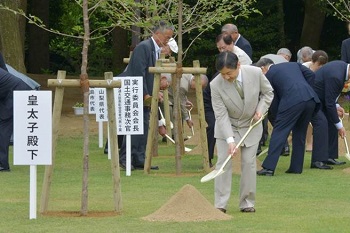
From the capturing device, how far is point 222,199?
38.4 feet

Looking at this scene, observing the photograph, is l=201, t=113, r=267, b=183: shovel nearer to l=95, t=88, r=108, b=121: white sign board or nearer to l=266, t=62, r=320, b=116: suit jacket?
l=266, t=62, r=320, b=116: suit jacket

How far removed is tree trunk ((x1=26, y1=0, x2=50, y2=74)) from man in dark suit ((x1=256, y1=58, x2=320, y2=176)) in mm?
23160

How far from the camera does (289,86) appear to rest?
52.4 feet

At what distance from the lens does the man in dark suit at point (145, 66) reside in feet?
53.4

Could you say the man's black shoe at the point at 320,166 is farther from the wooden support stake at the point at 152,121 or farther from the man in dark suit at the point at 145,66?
the wooden support stake at the point at 152,121

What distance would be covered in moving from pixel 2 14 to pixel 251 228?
1570cm

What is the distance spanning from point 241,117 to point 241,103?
0.51ft

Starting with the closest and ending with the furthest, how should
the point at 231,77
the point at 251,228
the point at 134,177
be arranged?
the point at 251,228, the point at 231,77, the point at 134,177

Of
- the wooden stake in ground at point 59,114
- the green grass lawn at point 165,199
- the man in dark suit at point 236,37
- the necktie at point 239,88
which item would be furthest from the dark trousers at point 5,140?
the necktie at point 239,88

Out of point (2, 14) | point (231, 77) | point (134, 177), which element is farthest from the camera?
point (2, 14)

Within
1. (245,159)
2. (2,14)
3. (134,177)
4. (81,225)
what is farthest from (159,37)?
(2,14)

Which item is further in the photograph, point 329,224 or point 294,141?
point 294,141

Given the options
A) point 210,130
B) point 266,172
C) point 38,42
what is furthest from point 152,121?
point 38,42

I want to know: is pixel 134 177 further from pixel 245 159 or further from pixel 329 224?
pixel 329 224
